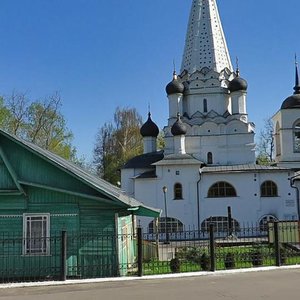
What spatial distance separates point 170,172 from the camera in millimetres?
32312

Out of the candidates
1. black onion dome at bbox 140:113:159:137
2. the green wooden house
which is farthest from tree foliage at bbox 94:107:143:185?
the green wooden house

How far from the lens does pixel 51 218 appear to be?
12320 mm

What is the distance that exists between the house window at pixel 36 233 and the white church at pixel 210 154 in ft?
62.3

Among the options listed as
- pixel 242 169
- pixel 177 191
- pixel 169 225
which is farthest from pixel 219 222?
pixel 242 169

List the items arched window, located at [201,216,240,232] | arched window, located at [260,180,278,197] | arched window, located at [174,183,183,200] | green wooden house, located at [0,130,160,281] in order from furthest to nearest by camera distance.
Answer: arched window, located at [174,183,183,200]
arched window, located at [260,180,278,197]
arched window, located at [201,216,240,232]
green wooden house, located at [0,130,160,281]

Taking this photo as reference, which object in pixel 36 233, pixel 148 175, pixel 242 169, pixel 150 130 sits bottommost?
pixel 36 233

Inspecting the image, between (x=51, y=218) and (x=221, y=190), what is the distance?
21373 millimetres

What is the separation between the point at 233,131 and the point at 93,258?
25.8 m

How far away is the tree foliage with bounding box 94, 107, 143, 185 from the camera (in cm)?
4688

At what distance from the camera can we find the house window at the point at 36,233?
39.7 ft

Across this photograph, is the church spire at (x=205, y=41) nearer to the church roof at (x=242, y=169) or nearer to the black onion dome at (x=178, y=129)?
the black onion dome at (x=178, y=129)

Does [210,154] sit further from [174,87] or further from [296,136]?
[296,136]

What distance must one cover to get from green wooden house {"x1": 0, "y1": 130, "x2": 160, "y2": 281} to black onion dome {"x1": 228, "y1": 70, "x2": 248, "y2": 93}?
25.7 m

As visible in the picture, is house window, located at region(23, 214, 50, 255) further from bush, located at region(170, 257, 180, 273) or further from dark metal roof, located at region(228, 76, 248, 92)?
dark metal roof, located at region(228, 76, 248, 92)
